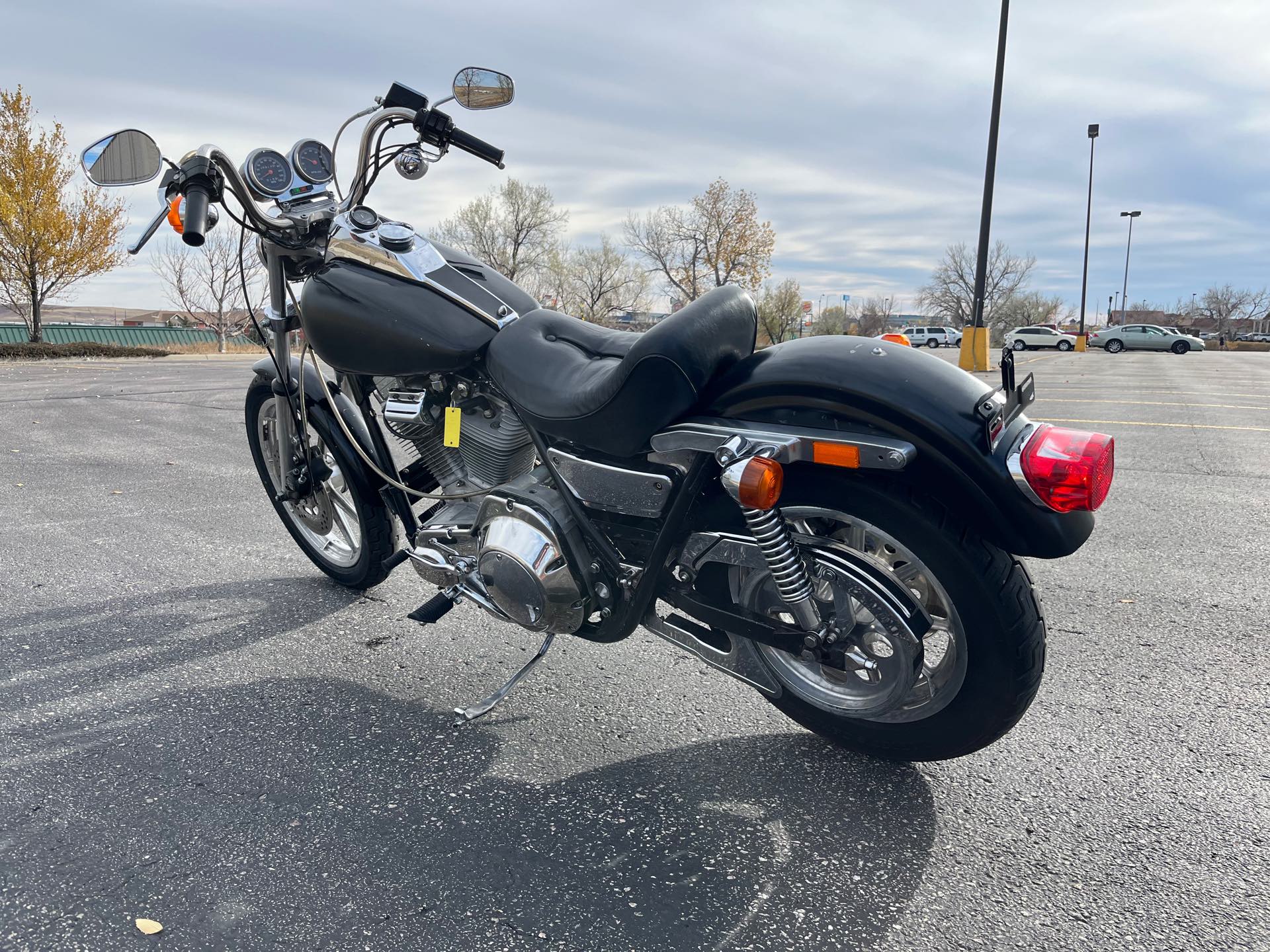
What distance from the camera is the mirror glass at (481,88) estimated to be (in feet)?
10.1

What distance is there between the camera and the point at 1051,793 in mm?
2287

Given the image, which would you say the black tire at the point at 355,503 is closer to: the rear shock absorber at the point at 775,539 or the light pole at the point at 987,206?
the rear shock absorber at the point at 775,539

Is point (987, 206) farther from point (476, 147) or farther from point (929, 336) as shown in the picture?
point (929, 336)

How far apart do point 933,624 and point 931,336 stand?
A: 198ft

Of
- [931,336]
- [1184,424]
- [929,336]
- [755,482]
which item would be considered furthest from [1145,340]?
[755,482]

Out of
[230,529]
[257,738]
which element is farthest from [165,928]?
[230,529]

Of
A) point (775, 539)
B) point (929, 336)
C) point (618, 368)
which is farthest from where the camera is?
point (929, 336)

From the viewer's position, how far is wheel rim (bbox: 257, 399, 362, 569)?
371 centimetres

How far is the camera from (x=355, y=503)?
3479mm

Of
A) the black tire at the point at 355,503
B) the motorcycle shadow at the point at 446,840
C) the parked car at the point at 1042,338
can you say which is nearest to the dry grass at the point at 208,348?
the black tire at the point at 355,503

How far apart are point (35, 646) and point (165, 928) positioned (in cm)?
182

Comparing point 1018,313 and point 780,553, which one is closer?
point 780,553

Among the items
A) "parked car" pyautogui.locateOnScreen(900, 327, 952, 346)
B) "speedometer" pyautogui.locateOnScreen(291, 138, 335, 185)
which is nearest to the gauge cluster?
"speedometer" pyautogui.locateOnScreen(291, 138, 335, 185)

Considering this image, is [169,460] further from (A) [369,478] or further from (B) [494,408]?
(B) [494,408]
